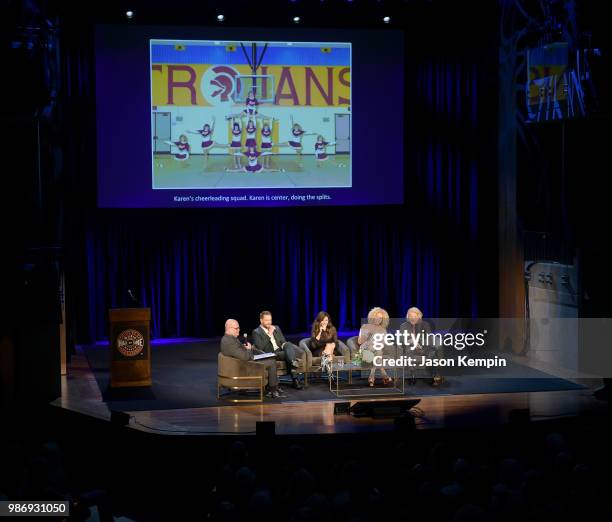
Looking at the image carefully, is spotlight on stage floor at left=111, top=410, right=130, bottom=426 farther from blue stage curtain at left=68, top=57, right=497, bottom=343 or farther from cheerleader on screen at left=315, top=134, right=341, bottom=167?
cheerleader on screen at left=315, top=134, right=341, bottom=167

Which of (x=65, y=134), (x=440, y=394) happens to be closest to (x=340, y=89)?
(x=65, y=134)

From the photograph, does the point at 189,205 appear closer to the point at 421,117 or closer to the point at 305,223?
the point at 305,223

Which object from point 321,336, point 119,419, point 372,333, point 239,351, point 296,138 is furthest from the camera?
point 296,138

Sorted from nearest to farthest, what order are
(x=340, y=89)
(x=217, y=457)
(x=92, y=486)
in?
(x=217, y=457)
(x=92, y=486)
(x=340, y=89)

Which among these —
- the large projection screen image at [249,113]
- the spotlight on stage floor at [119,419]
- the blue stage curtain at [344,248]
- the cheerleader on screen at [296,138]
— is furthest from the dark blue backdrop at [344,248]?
the spotlight on stage floor at [119,419]

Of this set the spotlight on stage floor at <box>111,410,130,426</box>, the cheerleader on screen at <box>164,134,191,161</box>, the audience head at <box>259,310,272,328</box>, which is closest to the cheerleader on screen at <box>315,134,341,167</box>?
the cheerleader on screen at <box>164,134,191,161</box>

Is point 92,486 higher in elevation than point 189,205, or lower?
lower

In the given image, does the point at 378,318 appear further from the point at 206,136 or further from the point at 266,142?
the point at 206,136

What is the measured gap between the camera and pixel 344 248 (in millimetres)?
14344

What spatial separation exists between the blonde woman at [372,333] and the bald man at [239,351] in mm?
979

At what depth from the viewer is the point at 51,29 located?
35.6 ft

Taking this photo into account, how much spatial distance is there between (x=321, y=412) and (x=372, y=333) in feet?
4.14

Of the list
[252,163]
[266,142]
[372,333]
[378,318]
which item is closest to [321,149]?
[266,142]

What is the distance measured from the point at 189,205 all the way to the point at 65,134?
1.75m
